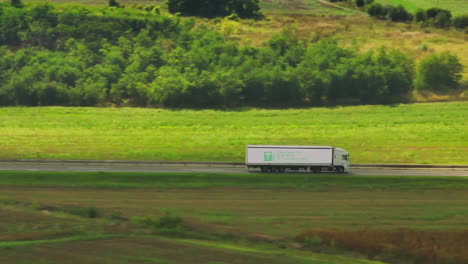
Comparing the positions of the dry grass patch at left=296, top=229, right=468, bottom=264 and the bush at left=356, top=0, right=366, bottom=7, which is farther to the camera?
the bush at left=356, top=0, right=366, bottom=7

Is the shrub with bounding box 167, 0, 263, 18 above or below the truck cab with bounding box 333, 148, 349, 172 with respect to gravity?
above

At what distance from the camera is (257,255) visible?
1238 inches

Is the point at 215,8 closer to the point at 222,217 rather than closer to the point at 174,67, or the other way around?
the point at 174,67

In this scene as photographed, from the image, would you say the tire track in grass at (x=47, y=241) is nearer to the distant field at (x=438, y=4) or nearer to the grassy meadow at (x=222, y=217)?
the grassy meadow at (x=222, y=217)

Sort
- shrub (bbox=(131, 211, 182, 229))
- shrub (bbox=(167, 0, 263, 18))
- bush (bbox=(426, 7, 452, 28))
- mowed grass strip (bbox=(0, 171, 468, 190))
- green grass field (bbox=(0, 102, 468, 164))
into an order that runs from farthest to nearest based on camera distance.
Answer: shrub (bbox=(167, 0, 263, 18)) < bush (bbox=(426, 7, 452, 28)) < green grass field (bbox=(0, 102, 468, 164)) < mowed grass strip (bbox=(0, 171, 468, 190)) < shrub (bbox=(131, 211, 182, 229))

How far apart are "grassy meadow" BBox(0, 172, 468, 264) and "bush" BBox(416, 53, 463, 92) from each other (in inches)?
1759

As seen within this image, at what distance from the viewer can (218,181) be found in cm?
5144

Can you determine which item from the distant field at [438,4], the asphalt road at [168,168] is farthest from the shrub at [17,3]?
the asphalt road at [168,168]

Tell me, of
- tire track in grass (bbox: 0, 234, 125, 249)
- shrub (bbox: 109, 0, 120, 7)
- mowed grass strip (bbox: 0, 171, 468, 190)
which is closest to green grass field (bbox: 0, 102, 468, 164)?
mowed grass strip (bbox: 0, 171, 468, 190)

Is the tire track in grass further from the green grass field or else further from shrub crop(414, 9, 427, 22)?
shrub crop(414, 9, 427, 22)

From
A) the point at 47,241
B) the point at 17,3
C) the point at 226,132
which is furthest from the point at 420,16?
the point at 47,241

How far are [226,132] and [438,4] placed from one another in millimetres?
68332

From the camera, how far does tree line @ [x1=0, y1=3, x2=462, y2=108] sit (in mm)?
93500

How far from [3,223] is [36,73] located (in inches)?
2509
